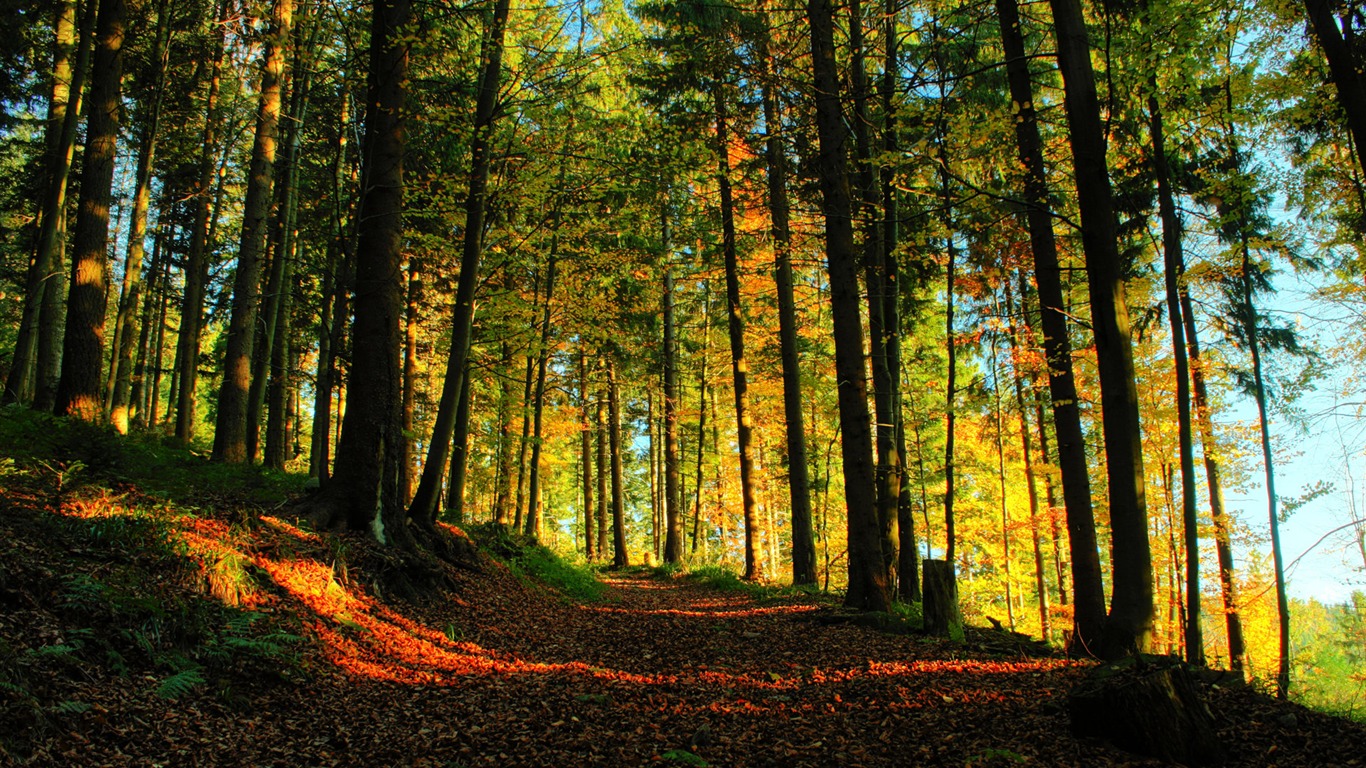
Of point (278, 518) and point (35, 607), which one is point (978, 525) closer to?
point (278, 518)

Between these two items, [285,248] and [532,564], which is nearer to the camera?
[532,564]

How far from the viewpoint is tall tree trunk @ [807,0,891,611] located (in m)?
8.52

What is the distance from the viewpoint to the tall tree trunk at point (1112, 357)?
18.5ft

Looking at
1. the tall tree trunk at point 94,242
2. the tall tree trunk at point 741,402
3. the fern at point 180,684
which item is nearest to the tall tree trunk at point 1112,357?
the fern at point 180,684

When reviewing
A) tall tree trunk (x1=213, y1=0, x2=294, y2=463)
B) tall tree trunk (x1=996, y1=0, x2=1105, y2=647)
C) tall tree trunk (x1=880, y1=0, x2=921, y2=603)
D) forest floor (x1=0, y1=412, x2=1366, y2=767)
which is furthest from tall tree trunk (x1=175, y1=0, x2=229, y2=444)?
tall tree trunk (x1=996, y1=0, x2=1105, y2=647)

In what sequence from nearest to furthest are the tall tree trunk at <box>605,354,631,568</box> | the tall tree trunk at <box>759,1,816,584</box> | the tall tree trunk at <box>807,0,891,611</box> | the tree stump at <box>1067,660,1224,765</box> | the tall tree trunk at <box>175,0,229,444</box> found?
1. the tree stump at <box>1067,660,1224,765</box>
2. the tall tree trunk at <box>807,0,891,611</box>
3. the tall tree trunk at <box>759,1,816,584</box>
4. the tall tree trunk at <box>175,0,229,444</box>
5. the tall tree trunk at <box>605,354,631,568</box>

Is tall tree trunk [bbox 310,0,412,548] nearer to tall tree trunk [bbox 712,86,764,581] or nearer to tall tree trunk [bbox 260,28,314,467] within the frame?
tall tree trunk [bbox 260,28,314,467]

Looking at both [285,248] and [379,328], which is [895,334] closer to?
[379,328]

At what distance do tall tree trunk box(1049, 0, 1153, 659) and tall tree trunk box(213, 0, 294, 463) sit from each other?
12.6m

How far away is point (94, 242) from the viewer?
9.19m

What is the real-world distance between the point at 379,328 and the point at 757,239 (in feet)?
29.7

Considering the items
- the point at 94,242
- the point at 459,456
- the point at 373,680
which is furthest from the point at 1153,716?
the point at 459,456

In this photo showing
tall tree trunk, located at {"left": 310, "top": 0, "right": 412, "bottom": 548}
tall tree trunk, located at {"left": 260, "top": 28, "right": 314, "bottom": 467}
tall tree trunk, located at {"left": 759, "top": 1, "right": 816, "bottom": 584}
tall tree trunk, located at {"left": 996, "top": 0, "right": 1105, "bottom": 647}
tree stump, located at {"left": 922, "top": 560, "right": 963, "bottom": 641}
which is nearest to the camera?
tall tree trunk, located at {"left": 996, "top": 0, "right": 1105, "bottom": 647}

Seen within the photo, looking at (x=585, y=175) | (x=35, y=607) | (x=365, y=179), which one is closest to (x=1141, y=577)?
(x=35, y=607)
